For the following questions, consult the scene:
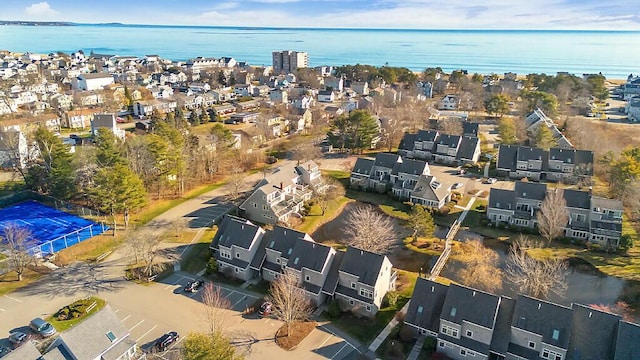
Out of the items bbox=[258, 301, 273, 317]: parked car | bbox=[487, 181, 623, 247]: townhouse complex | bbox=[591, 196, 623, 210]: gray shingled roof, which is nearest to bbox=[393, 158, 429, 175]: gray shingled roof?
bbox=[487, 181, 623, 247]: townhouse complex

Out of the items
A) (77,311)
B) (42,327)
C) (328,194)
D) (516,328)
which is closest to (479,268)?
(516,328)

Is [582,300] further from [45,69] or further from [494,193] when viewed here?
[45,69]

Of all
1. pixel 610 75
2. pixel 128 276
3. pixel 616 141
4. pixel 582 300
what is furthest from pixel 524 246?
pixel 610 75

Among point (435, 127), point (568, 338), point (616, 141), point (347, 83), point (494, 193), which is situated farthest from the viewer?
point (347, 83)

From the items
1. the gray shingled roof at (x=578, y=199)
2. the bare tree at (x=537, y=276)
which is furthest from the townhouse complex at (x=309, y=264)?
the gray shingled roof at (x=578, y=199)

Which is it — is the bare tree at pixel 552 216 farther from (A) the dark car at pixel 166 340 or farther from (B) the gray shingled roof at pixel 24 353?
(B) the gray shingled roof at pixel 24 353

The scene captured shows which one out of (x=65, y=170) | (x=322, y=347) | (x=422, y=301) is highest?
(x=65, y=170)
